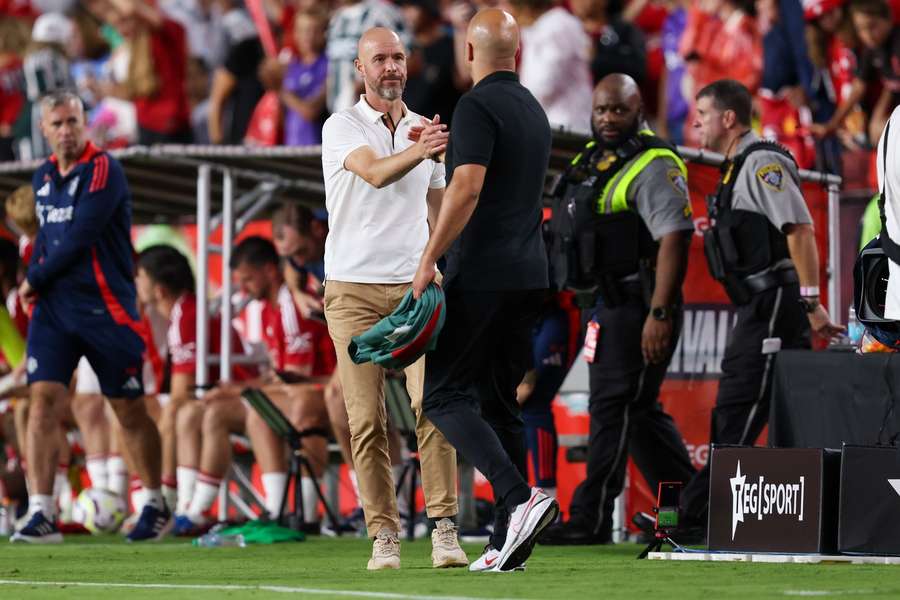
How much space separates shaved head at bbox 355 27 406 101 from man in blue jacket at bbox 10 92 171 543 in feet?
11.9

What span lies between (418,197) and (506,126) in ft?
2.50

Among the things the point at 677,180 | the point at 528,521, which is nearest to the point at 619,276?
the point at 677,180

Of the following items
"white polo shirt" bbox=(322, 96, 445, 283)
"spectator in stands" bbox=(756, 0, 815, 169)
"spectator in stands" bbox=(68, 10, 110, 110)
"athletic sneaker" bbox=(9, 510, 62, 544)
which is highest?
"spectator in stands" bbox=(68, 10, 110, 110)

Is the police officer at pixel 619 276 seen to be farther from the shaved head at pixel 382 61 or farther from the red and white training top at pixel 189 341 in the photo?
the red and white training top at pixel 189 341

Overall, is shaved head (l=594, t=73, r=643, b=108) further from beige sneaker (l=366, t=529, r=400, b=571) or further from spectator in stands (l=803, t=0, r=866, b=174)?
spectator in stands (l=803, t=0, r=866, b=174)

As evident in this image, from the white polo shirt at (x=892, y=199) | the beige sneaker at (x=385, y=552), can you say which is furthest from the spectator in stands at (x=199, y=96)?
the white polo shirt at (x=892, y=199)

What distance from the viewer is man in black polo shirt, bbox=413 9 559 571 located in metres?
7.00

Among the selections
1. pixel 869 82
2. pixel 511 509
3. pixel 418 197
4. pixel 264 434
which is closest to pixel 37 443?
pixel 264 434

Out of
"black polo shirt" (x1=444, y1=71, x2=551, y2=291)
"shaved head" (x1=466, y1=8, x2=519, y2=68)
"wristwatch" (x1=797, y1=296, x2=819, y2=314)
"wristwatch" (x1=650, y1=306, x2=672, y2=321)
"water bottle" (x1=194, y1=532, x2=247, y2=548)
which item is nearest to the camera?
"black polo shirt" (x1=444, y1=71, x2=551, y2=291)

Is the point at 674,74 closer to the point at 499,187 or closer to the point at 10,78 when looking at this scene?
the point at 10,78

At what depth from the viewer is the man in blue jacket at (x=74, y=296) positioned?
10.8 metres

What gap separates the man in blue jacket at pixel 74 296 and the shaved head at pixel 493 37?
416 cm

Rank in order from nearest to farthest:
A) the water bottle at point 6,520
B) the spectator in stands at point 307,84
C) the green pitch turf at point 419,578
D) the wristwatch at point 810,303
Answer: the green pitch turf at point 419,578
the wristwatch at point 810,303
the water bottle at point 6,520
the spectator in stands at point 307,84

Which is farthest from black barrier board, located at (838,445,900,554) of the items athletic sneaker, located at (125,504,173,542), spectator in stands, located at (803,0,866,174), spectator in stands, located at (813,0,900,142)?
spectator in stands, located at (803,0,866,174)
